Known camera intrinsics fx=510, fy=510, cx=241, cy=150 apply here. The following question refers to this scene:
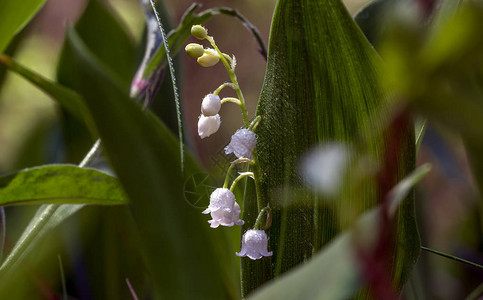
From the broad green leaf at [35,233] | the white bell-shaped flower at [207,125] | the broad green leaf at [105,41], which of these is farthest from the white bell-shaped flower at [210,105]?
the broad green leaf at [105,41]

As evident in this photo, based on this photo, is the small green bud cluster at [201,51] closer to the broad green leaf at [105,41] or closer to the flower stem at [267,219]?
the flower stem at [267,219]

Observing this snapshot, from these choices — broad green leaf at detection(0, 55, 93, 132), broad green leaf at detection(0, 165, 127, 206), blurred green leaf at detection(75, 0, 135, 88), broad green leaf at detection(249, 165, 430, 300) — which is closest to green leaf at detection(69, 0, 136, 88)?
blurred green leaf at detection(75, 0, 135, 88)

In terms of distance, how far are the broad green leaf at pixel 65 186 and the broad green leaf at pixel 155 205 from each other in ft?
0.16

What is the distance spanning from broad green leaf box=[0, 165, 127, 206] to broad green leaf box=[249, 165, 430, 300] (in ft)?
0.48

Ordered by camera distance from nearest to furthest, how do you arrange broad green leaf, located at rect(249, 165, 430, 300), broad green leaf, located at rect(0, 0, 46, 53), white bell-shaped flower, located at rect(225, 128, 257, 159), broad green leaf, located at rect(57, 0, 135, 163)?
broad green leaf, located at rect(249, 165, 430, 300)
white bell-shaped flower, located at rect(225, 128, 257, 159)
broad green leaf, located at rect(0, 0, 46, 53)
broad green leaf, located at rect(57, 0, 135, 163)

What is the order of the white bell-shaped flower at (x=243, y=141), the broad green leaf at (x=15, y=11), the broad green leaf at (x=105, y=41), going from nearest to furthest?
the white bell-shaped flower at (x=243, y=141) < the broad green leaf at (x=15, y=11) < the broad green leaf at (x=105, y=41)

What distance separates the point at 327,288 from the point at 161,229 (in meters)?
0.10

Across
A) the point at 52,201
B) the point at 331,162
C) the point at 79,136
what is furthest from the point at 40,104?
the point at 331,162

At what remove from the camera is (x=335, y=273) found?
101mm

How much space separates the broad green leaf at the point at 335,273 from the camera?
97 mm

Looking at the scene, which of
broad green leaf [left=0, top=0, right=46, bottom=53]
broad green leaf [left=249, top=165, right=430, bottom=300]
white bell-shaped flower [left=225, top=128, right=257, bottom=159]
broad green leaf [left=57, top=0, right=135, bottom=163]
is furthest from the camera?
broad green leaf [left=57, top=0, right=135, bottom=163]

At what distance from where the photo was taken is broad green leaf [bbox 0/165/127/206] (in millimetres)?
235

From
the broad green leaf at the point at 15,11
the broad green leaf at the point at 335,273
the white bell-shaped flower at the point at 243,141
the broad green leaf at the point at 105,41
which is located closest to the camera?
the broad green leaf at the point at 335,273

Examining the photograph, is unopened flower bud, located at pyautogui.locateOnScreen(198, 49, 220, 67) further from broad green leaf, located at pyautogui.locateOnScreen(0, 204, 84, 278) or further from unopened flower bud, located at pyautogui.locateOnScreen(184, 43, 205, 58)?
broad green leaf, located at pyautogui.locateOnScreen(0, 204, 84, 278)
